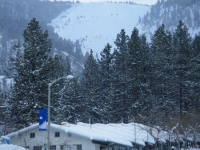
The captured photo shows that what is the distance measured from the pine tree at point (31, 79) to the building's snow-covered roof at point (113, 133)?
4593mm

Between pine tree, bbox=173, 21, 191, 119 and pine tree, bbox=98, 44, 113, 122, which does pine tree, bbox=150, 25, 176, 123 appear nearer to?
pine tree, bbox=173, 21, 191, 119

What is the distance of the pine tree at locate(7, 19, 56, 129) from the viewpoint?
156ft

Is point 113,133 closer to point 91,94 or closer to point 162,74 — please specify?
point 162,74

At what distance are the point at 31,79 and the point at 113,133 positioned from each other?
1100cm

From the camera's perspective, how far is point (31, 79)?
161 ft

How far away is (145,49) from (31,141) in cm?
2985

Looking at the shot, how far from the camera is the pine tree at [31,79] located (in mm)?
47469

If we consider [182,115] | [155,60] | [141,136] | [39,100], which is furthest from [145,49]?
[39,100]

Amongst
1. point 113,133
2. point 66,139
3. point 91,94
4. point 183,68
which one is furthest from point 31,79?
point 183,68

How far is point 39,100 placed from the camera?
48.2 m

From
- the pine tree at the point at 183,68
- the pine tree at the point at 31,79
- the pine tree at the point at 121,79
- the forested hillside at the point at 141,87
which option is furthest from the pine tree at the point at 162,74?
the pine tree at the point at 31,79

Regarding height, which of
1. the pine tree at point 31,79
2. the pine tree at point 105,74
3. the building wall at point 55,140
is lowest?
the building wall at point 55,140

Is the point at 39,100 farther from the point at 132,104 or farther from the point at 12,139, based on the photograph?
the point at 132,104

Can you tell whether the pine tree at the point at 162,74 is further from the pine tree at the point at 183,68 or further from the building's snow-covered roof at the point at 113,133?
the building's snow-covered roof at the point at 113,133
